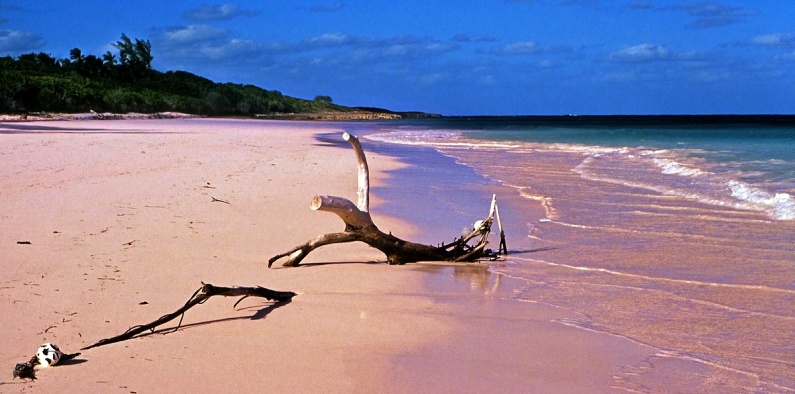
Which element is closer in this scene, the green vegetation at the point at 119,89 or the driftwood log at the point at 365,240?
the driftwood log at the point at 365,240

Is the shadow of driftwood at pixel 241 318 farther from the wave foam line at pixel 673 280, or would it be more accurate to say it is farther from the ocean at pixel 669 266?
the wave foam line at pixel 673 280

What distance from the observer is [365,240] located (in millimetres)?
6438

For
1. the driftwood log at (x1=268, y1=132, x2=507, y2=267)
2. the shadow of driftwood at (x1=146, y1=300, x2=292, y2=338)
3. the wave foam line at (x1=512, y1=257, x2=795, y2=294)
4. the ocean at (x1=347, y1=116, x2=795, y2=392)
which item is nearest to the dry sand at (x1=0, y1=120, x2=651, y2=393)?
the shadow of driftwood at (x1=146, y1=300, x2=292, y2=338)

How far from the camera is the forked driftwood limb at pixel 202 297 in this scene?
393cm

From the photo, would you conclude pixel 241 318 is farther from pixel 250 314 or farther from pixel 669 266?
pixel 669 266

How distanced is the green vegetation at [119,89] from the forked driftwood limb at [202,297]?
43.3 metres

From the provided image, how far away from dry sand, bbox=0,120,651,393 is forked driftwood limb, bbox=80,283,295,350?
0.23 ft

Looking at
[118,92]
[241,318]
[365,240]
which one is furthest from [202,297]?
[118,92]

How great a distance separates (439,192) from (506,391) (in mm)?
8761

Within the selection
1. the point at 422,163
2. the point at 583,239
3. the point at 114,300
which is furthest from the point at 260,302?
the point at 422,163

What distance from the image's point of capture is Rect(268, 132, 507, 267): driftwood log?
20.3ft

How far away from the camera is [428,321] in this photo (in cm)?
467

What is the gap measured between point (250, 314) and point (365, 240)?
6.49 feet

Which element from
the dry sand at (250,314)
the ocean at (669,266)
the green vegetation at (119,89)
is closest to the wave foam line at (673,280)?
the ocean at (669,266)
